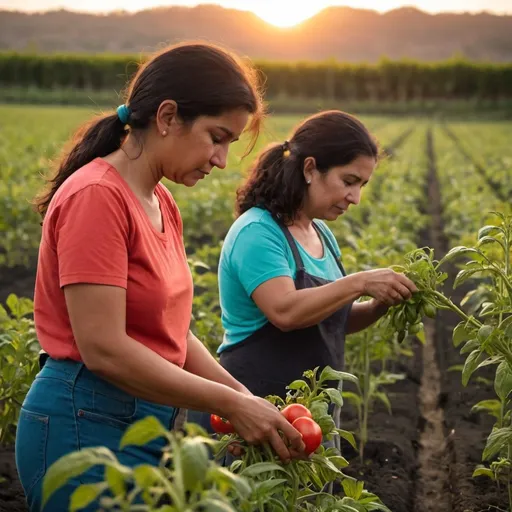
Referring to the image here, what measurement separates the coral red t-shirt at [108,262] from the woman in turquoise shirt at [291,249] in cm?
75

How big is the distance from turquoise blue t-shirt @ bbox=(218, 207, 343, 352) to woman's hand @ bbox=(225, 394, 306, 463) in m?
0.81

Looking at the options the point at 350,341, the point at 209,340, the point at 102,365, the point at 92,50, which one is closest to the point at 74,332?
the point at 102,365

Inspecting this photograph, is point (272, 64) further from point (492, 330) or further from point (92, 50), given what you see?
point (92, 50)

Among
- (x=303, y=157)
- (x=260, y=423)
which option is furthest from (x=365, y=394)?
(x=260, y=423)

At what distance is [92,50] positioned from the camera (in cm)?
18012

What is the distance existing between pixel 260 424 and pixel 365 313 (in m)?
1.22

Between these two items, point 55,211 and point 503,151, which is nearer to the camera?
point 55,211

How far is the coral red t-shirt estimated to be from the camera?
1.88m

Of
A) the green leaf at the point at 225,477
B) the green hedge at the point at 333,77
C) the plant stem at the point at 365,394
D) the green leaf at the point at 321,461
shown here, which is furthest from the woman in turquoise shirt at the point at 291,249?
the green hedge at the point at 333,77

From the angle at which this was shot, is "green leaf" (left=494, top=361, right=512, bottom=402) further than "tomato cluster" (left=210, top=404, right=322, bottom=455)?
Yes

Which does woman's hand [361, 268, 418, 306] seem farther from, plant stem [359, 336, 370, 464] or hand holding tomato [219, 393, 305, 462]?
plant stem [359, 336, 370, 464]

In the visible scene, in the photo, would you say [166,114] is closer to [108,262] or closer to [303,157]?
[108,262]

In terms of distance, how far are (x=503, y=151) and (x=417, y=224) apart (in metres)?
15.2

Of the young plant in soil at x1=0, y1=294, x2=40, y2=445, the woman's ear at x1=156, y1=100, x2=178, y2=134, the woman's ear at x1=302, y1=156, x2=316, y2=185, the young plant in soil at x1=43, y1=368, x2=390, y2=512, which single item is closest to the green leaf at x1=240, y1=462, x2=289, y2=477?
the young plant in soil at x1=43, y1=368, x2=390, y2=512
